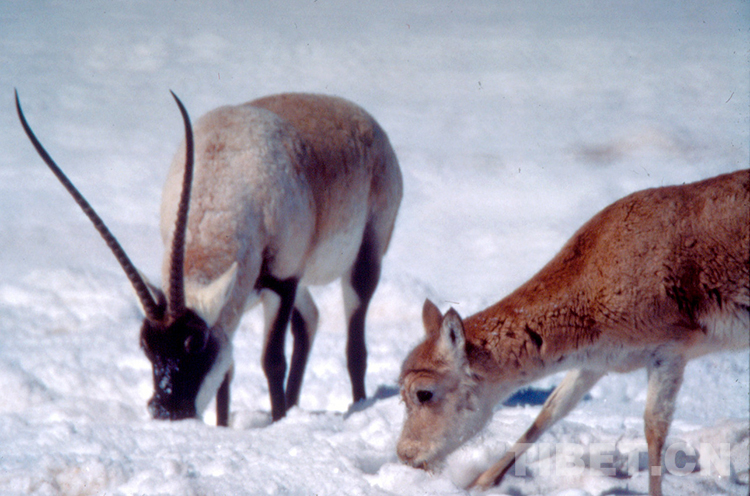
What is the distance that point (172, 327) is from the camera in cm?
476

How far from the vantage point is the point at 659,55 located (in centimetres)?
1251

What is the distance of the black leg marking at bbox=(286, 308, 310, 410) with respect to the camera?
6.48m

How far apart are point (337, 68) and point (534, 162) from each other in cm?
416

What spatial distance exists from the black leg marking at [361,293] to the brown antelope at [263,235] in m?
0.01

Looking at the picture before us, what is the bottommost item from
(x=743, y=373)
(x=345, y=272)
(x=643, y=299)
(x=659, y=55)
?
(x=345, y=272)

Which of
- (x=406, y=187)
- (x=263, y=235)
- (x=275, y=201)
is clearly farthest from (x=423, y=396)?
(x=406, y=187)

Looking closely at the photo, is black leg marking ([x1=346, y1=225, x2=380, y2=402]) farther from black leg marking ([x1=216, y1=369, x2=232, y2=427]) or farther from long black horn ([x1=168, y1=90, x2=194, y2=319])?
long black horn ([x1=168, y1=90, x2=194, y2=319])

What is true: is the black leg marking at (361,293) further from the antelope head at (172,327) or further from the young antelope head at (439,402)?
the young antelope head at (439,402)

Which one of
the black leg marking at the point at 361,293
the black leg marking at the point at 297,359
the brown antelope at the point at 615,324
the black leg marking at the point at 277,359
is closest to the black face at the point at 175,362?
the black leg marking at the point at 277,359

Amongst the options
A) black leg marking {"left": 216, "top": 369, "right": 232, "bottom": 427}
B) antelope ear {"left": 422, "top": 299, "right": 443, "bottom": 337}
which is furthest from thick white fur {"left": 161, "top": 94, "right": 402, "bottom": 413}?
antelope ear {"left": 422, "top": 299, "right": 443, "bottom": 337}

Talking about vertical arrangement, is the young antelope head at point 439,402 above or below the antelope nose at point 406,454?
above

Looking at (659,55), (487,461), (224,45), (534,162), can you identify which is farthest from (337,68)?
(487,461)

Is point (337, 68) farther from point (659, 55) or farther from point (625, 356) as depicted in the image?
point (625, 356)

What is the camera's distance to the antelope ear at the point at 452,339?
12.8 feet
